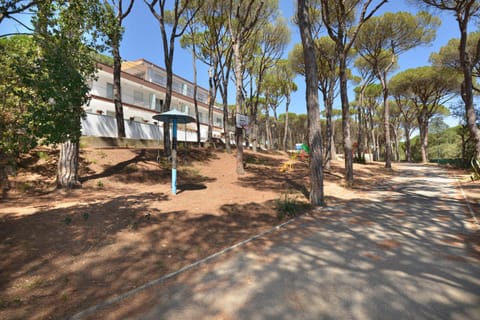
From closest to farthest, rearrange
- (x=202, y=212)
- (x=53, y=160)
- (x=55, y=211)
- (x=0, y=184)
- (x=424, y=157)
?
(x=55, y=211) → (x=202, y=212) → (x=0, y=184) → (x=53, y=160) → (x=424, y=157)

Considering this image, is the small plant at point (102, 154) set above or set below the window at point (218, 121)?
below

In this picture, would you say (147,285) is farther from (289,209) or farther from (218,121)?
(218,121)

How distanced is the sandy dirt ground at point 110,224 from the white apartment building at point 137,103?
484 centimetres

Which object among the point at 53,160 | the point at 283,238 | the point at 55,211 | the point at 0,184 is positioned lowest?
the point at 283,238

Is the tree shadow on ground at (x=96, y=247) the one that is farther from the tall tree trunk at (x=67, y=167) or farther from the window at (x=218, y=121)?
the window at (x=218, y=121)

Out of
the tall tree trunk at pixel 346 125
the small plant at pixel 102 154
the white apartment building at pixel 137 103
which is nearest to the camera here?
the small plant at pixel 102 154

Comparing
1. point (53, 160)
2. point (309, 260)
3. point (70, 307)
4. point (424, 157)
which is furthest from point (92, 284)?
point (424, 157)

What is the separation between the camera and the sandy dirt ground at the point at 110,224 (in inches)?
98.3

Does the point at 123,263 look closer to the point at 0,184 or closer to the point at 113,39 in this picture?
the point at 113,39

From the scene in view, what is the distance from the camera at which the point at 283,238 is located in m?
3.93

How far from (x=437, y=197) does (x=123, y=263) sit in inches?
326

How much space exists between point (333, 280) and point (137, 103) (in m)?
25.0


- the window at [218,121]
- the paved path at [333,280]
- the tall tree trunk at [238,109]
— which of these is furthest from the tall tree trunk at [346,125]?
the window at [218,121]

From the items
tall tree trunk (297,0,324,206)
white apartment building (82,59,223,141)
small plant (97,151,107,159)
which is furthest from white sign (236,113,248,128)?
white apartment building (82,59,223,141)
